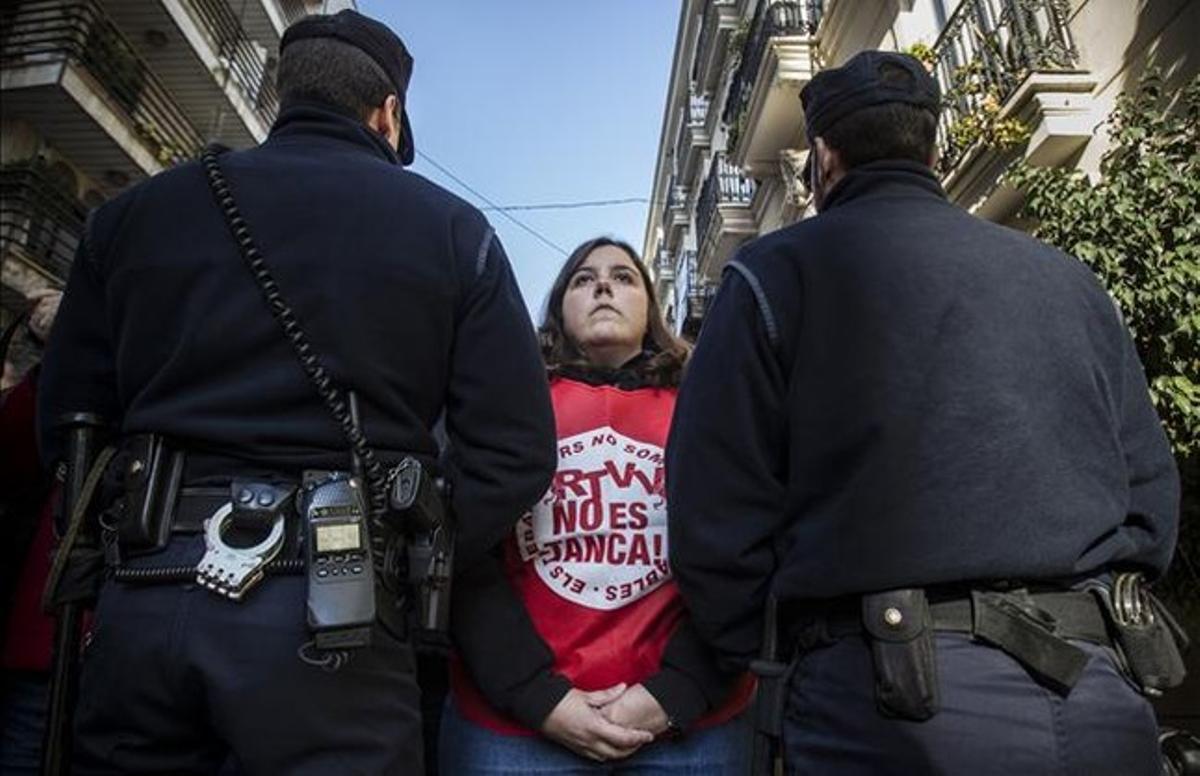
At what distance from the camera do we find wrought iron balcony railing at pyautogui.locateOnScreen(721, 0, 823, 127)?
39.5ft

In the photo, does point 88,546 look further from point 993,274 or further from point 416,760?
point 993,274

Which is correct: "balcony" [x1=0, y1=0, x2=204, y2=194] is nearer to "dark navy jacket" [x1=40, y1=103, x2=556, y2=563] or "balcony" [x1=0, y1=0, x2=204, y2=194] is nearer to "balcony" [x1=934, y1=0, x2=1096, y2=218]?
"balcony" [x1=934, y1=0, x2=1096, y2=218]

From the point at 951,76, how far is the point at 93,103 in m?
12.6

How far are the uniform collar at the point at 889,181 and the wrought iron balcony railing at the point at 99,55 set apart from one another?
45.7ft

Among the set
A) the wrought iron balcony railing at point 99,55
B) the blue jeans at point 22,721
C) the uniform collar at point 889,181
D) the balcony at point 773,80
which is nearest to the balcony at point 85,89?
the wrought iron balcony railing at point 99,55

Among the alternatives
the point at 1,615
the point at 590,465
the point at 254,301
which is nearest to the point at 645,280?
the point at 590,465

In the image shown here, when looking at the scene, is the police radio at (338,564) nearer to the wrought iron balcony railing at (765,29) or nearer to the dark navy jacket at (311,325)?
the dark navy jacket at (311,325)

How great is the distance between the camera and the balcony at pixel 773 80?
11414 millimetres

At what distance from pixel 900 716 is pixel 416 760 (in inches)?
31.8

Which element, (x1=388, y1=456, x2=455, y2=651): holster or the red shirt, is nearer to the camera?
(x1=388, y1=456, x2=455, y2=651): holster

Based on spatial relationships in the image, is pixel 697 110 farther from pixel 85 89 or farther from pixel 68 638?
pixel 68 638

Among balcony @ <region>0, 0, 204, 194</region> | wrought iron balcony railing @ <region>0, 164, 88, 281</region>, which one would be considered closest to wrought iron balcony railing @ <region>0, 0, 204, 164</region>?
balcony @ <region>0, 0, 204, 194</region>

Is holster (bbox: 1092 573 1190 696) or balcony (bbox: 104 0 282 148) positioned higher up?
balcony (bbox: 104 0 282 148)

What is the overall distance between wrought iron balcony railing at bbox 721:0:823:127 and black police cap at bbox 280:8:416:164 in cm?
1132
